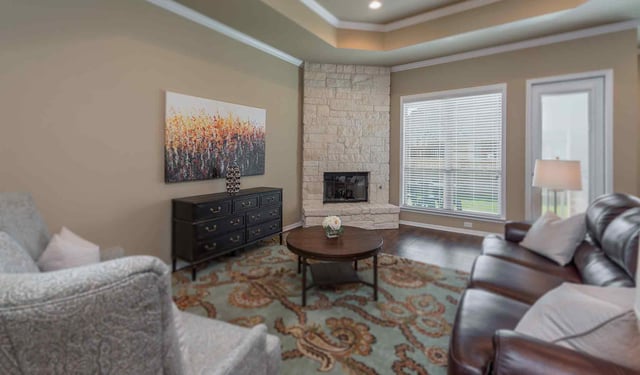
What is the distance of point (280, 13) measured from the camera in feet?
11.4

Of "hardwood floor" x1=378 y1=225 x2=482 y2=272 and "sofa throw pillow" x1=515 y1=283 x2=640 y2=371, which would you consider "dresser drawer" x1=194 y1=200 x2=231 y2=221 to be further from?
"sofa throw pillow" x1=515 y1=283 x2=640 y2=371

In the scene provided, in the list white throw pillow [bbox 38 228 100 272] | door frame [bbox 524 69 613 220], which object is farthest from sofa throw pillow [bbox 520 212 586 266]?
white throw pillow [bbox 38 228 100 272]

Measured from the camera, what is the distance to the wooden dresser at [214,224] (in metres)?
3.07

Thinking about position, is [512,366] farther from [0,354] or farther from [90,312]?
[0,354]

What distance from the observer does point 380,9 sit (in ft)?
13.7

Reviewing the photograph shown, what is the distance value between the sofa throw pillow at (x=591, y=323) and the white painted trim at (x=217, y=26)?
4019mm

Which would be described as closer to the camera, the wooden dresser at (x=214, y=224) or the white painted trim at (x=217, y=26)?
the wooden dresser at (x=214, y=224)

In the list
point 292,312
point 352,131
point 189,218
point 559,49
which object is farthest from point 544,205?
point 189,218

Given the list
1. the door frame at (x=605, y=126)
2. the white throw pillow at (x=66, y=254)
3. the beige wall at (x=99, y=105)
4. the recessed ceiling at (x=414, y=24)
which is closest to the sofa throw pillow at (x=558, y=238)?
the door frame at (x=605, y=126)

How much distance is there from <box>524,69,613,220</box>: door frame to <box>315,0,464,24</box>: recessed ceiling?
5.79 feet

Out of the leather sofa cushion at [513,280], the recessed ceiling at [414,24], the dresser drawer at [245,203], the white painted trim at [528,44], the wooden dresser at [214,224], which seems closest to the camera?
the leather sofa cushion at [513,280]

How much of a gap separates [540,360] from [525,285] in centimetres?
109

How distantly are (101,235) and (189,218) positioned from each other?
30.1 inches

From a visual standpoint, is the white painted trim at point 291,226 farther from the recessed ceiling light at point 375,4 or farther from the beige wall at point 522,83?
the recessed ceiling light at point 375,4
